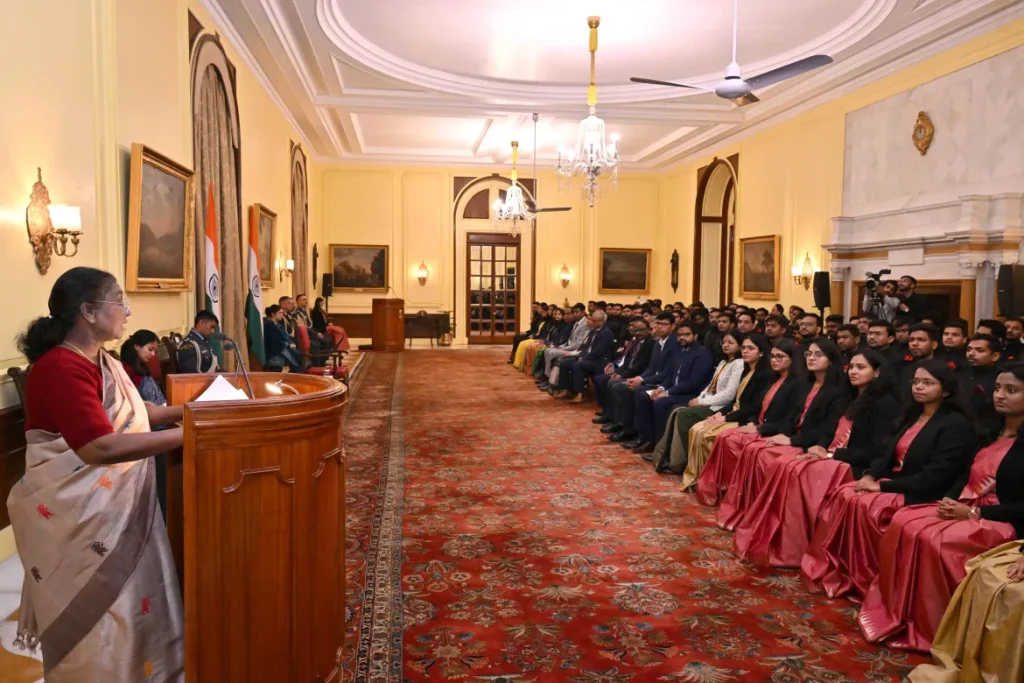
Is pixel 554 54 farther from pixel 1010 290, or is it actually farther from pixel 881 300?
pixel 1010 290

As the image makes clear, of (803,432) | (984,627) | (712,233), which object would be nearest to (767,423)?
(803,432)

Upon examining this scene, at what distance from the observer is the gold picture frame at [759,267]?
511 inches

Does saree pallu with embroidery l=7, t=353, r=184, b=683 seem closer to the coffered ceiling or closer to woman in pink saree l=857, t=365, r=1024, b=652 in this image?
woman in pink saree l=857, t=365, r=1024, b=652

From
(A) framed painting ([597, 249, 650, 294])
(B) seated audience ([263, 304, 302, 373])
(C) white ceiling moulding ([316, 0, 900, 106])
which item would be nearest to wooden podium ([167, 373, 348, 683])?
(C) white ceiling moulding ([316, 0, 900, 106])

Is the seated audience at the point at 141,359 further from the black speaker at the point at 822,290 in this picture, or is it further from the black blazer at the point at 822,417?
the black speaker at the point at 822,290

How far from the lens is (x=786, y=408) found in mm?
5262

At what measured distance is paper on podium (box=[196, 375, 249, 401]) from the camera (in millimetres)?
2619

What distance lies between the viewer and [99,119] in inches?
194

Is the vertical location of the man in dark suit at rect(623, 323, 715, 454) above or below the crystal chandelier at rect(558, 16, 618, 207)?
below

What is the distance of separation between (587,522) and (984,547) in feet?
8.16

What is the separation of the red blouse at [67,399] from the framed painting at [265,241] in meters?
8.09

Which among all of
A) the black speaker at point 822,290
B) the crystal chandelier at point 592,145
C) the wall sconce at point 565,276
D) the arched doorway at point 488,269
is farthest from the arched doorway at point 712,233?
the crystal chandelier at point 592,145

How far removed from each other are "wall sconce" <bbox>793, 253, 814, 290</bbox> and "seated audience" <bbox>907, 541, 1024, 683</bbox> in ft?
30.9

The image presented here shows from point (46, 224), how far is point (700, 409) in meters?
5.11
